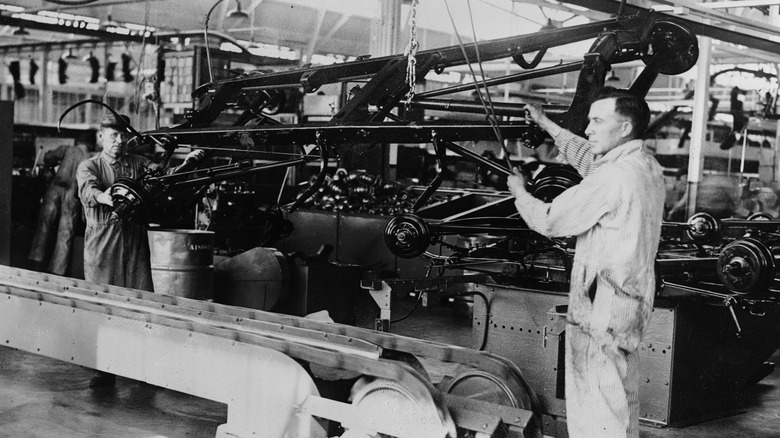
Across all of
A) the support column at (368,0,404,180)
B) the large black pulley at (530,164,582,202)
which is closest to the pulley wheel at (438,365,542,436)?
the large black pulley at (530,164,582,202)

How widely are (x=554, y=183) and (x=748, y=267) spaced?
108 centimetres

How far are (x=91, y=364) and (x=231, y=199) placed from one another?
3.37m

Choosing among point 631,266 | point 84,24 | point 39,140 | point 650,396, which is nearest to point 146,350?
point 631,266

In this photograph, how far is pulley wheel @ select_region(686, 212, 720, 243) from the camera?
5.75m

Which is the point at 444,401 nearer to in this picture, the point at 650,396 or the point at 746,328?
the point at 650,396

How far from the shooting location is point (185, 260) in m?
5.55

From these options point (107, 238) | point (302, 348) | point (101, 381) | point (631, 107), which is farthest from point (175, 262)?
point (631, 107)

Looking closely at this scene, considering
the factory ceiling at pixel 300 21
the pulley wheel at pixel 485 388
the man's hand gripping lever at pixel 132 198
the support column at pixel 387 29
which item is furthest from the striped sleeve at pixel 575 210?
the factory ceiling at pixel 300 21

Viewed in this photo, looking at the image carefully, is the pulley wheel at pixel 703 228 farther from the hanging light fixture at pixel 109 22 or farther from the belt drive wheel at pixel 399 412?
the hanging light fixture at pixel 109 22

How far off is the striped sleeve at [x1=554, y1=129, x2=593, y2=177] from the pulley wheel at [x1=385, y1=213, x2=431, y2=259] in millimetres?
1012

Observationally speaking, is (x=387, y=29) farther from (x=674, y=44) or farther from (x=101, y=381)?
(x=674, y=44)

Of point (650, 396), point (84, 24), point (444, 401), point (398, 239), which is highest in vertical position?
point (84, 24)

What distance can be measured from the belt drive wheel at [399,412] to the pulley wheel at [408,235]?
1.06 m

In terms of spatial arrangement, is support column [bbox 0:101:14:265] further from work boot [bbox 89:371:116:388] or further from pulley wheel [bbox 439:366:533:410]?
pulley wheel [bbox 439:366:533:410]
